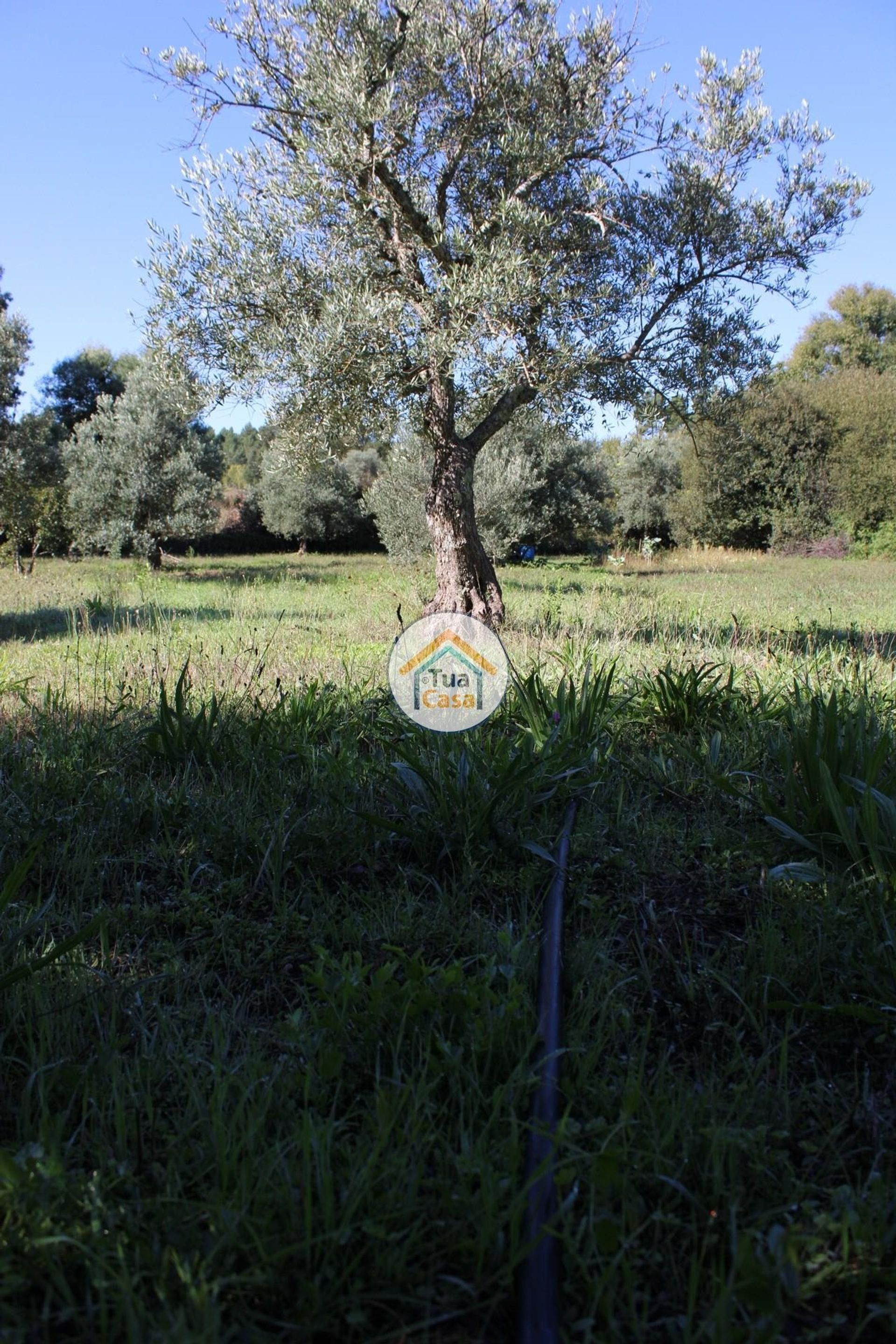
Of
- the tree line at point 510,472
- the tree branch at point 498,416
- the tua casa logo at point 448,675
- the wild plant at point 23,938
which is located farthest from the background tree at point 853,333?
the wild plant at point 23,938

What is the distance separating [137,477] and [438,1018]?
821 inches

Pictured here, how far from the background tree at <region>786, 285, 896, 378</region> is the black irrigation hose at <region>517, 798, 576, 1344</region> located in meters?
52.3

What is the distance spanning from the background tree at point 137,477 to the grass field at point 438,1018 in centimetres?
1753

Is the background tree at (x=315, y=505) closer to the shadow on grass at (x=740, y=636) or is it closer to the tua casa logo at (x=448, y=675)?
the shadow on grass at (x=740, y=636)

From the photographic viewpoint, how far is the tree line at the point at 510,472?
16.9 meters

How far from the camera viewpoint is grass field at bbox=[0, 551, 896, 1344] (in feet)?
4.09

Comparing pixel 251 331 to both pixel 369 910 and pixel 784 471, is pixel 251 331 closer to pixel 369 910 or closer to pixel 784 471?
pixel 369 910

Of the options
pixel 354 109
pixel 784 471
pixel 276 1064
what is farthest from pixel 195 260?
pixel 784 471

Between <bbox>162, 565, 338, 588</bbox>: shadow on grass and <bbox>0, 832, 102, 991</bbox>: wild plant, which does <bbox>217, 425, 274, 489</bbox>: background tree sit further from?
<bbox>0, 832, 102, 991</bbox>: wild plant

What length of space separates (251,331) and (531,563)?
16.0 metres

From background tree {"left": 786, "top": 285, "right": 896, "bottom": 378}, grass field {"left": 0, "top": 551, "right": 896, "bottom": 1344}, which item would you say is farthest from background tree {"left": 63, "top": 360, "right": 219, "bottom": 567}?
background tree {"left": 786, "top": 285, "right": 896, "bottom": 378}

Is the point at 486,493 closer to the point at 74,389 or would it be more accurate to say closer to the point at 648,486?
the point at 648,486

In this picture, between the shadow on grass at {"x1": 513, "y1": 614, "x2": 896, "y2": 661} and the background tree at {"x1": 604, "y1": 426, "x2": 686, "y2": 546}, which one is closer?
the shadow on grass at {"x1": 513, "y1": 614, "x2": 896, "y2": 661}

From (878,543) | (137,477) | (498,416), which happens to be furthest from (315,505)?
(498,416)
